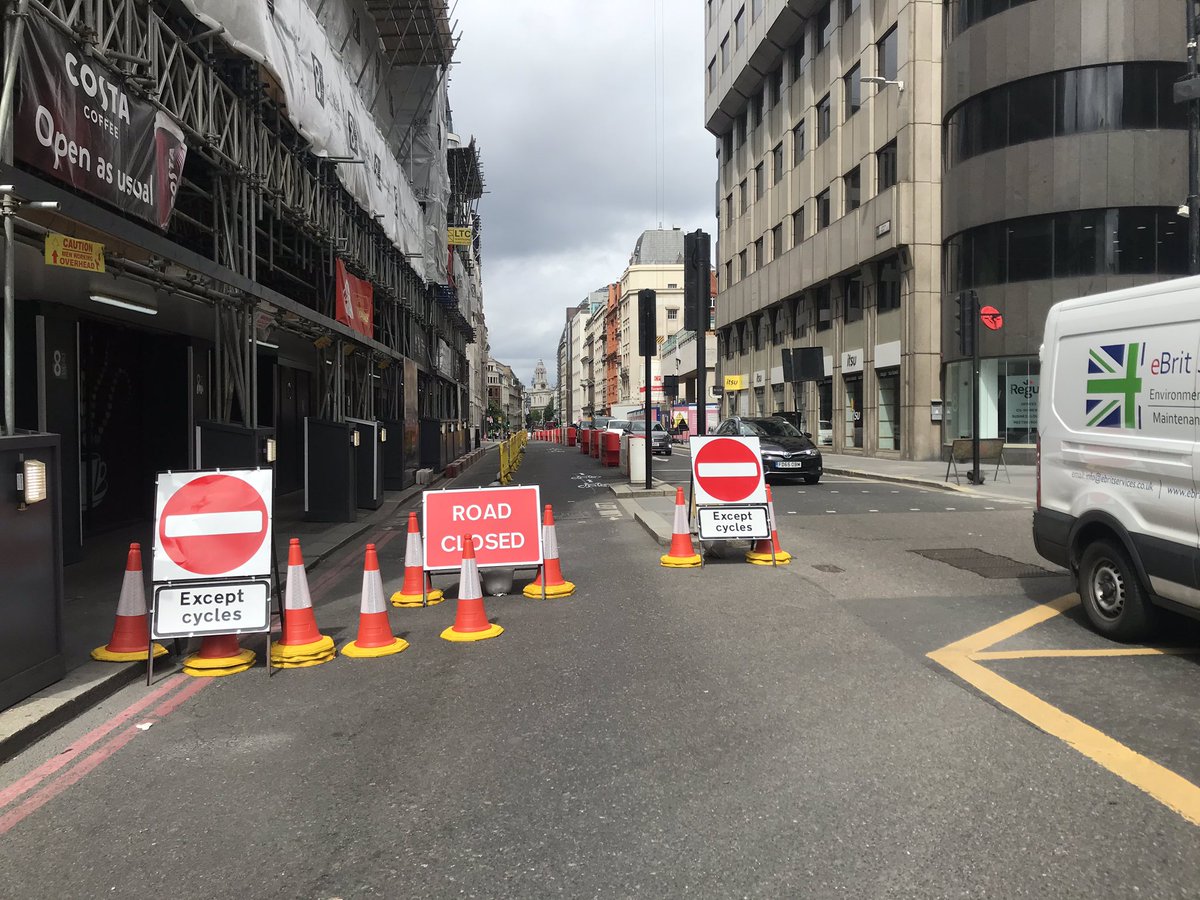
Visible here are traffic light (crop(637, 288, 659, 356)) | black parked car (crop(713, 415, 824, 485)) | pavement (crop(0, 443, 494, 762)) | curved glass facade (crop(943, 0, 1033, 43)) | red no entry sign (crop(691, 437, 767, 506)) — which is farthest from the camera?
curved glass facade (crop(943, 0, 1033, 43))

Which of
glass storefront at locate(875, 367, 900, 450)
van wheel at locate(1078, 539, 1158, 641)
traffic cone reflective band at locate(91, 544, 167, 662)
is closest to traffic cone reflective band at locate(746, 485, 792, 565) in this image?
van wheel at locate(1078, 539, 1158, 641)

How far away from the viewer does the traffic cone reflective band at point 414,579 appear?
7.54m

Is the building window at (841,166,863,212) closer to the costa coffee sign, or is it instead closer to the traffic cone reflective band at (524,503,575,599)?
the traffic cone reflective band at (524,503,575,599)

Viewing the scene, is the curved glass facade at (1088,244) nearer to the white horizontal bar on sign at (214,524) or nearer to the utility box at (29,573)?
the white horizontal bar on sign at (214,524)

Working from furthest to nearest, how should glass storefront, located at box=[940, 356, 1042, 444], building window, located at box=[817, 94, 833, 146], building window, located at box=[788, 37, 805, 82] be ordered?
building window, located at box=[788, 37, 805, 82] < building window, located at box=[817, 94, 833, 146] < glass storefront, located at box=[940, 356, 1042, 444]

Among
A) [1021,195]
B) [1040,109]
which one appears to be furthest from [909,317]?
[1040,109]

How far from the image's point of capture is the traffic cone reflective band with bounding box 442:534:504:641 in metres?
6.21

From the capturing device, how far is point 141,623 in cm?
566

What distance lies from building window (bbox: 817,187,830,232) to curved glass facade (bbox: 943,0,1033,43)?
335 inches

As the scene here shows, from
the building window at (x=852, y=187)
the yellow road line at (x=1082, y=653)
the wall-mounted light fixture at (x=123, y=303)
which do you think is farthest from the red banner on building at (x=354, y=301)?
the building window at (x=852, y=187)

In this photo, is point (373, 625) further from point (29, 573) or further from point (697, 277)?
point (697, 277)

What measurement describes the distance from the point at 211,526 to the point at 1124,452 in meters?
6.08

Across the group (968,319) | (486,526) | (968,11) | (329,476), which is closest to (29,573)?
(486,526)

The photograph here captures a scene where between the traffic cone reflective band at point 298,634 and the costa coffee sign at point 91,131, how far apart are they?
3555mm
